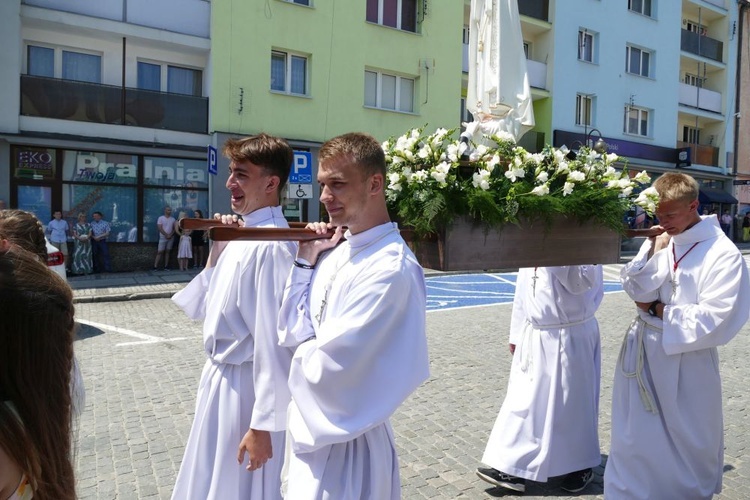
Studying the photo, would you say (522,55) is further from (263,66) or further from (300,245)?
(263,66)

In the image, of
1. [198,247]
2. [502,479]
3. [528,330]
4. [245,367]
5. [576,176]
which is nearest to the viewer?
[245,367]

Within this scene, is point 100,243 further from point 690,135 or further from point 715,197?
point 690,135

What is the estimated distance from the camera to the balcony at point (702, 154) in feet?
104

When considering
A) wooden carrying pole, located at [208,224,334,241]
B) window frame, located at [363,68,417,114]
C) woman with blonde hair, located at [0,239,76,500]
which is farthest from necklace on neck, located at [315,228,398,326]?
window frame, located at [363,68,417,114]

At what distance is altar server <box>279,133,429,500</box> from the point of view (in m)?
2.30

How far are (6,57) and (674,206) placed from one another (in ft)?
53.2

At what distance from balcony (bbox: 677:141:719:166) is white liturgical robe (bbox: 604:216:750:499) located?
3035 centimetres

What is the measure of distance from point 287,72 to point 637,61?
57.8 feet

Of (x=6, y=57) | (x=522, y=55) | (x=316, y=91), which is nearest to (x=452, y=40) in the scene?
(x=316, y=91)

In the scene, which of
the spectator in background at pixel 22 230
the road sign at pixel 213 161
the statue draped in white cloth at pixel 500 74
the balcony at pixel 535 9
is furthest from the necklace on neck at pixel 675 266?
the balcony at pixel 535 9

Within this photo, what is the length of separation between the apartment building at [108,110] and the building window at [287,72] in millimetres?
1994

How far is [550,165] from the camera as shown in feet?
11.4

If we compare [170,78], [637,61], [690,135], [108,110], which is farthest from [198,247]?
[690,135]

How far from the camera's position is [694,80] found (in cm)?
3331
